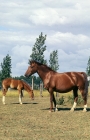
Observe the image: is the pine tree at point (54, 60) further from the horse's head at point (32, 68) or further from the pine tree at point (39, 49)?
the horse's head at point (32, 68)

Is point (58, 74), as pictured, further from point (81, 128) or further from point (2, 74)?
point (2, 74)

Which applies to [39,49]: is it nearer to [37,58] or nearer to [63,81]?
[37,58]

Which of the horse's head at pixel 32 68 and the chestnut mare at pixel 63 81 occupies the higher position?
the horse's head at pixel 32 68

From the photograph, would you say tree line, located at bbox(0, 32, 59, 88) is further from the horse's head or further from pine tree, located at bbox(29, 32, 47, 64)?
the horse's head

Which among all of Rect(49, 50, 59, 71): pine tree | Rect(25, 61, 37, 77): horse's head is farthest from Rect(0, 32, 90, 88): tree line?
Rect(25, 61, 37, 77): horse's head

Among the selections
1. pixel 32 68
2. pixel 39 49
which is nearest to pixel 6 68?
pixel 39 49

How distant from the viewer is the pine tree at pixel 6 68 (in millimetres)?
51500

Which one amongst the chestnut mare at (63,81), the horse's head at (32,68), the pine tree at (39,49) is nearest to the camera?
the chestnut mare at (63,81)

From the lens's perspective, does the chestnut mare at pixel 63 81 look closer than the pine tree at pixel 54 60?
Yes

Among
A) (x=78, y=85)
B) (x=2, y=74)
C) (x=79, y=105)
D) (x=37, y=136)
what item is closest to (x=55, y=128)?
(x=37, y=136)

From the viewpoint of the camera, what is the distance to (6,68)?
51656 mm

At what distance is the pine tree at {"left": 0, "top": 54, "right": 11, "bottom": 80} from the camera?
2028 inches

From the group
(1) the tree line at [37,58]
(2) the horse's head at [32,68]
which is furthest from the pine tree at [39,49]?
(2) the horse's head at [32,68]

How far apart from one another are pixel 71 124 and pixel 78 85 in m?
5.36
